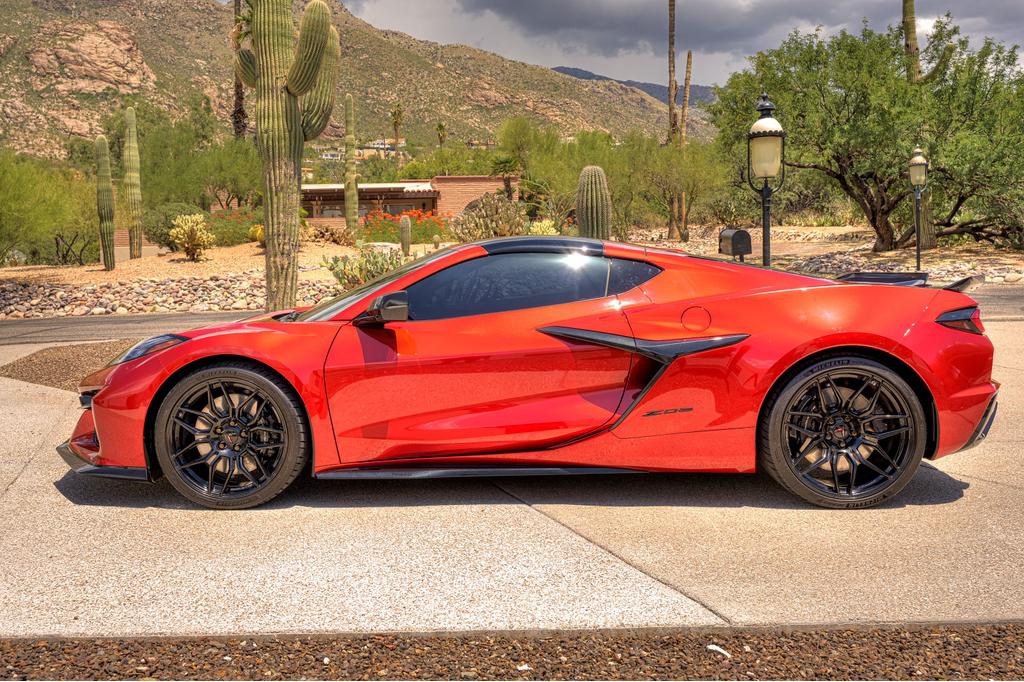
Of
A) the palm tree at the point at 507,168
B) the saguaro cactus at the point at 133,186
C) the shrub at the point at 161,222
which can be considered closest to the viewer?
the saguaro cactus at the point at 133,186

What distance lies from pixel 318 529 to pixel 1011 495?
3638 mm

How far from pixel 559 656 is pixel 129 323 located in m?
15.0

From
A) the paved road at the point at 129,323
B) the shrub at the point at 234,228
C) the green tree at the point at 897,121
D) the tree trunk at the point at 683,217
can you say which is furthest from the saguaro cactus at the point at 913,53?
the shrub at the point at 234,228

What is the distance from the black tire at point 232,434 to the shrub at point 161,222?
28337mm

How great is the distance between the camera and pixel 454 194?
54.5 metres

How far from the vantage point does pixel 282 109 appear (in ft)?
38.6

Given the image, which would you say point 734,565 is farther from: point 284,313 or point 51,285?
point 51,285

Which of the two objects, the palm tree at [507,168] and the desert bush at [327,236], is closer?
the desert bush at [327,236]

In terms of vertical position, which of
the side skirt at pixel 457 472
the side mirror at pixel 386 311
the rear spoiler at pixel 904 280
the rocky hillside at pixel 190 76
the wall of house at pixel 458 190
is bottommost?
the side skirt at pixel 457 472

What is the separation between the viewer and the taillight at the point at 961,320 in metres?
4.73

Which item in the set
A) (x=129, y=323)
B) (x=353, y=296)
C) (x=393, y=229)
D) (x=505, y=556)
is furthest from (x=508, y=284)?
(x=393, y=229)

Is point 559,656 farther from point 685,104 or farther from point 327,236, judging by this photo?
point 685,104

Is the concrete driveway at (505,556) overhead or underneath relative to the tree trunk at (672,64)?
underneath

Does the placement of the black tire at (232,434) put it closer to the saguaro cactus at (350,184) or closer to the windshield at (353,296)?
the windshield at (353,296)
